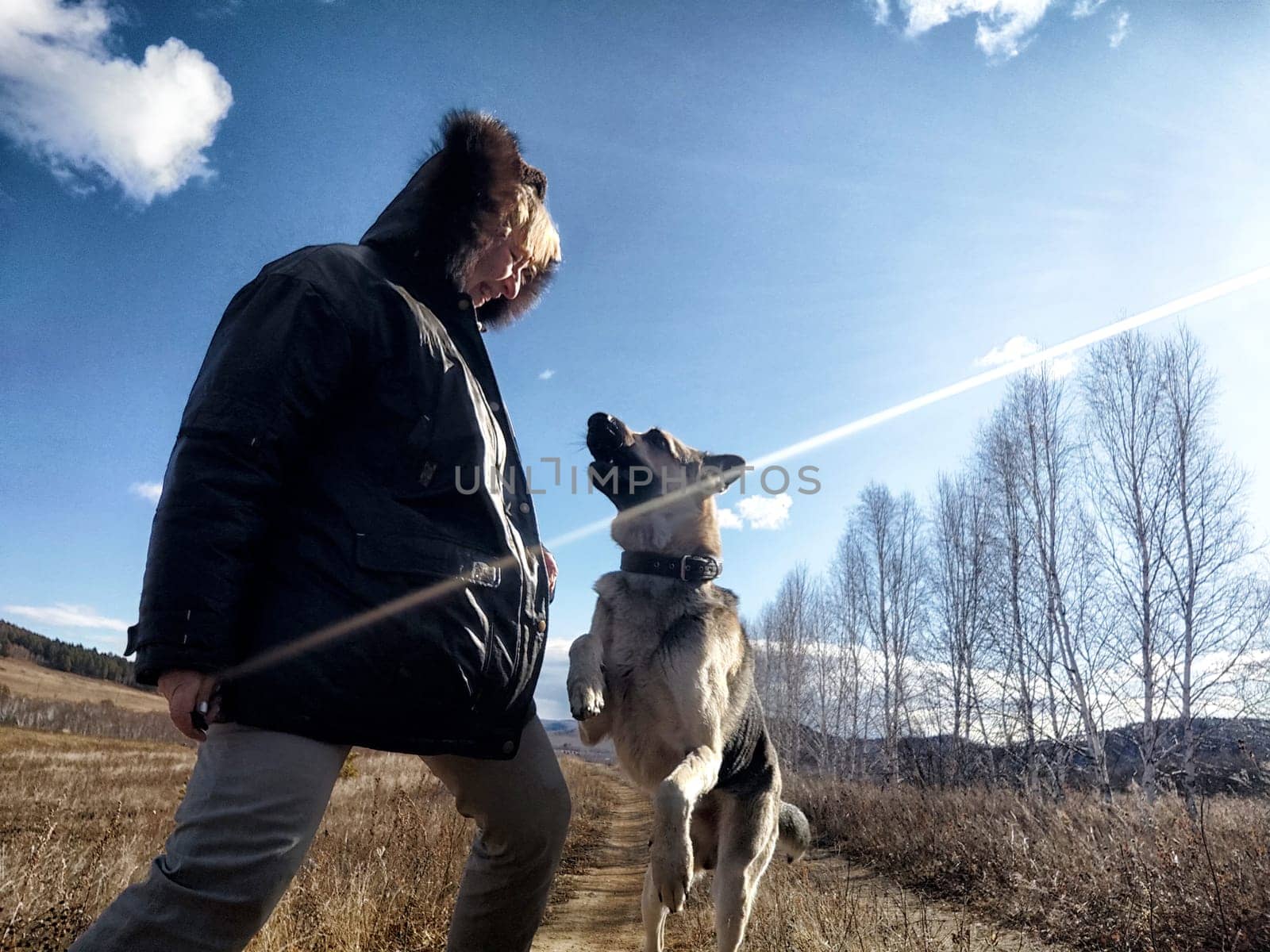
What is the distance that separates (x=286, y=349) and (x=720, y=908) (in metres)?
4.07

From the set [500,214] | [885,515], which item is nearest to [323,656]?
[500,214]

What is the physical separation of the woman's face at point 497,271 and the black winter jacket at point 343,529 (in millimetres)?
383

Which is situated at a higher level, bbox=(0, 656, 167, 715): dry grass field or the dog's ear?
the dog's ear

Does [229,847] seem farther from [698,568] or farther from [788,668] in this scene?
[788,668]

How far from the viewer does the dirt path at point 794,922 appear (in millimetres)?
4602

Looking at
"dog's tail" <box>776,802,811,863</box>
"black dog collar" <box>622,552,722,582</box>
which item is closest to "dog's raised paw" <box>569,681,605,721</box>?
"black dog collar" <box>622,552,722,582</box>

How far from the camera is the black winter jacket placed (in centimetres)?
160

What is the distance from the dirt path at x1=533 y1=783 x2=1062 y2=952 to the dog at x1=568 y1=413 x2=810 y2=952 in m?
0.54

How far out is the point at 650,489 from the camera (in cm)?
462

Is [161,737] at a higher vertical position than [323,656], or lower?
lower

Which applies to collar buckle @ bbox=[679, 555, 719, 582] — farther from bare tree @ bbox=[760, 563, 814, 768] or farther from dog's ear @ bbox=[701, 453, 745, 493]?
bare tree @ bbox=[760, 563, 814, 768]

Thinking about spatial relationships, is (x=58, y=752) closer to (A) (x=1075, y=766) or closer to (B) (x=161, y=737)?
(B) (x=161, y=737)

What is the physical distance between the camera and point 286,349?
1.76 meters

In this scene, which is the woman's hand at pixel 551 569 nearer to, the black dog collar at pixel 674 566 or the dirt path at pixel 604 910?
the black dog collar at pixel 674 566
